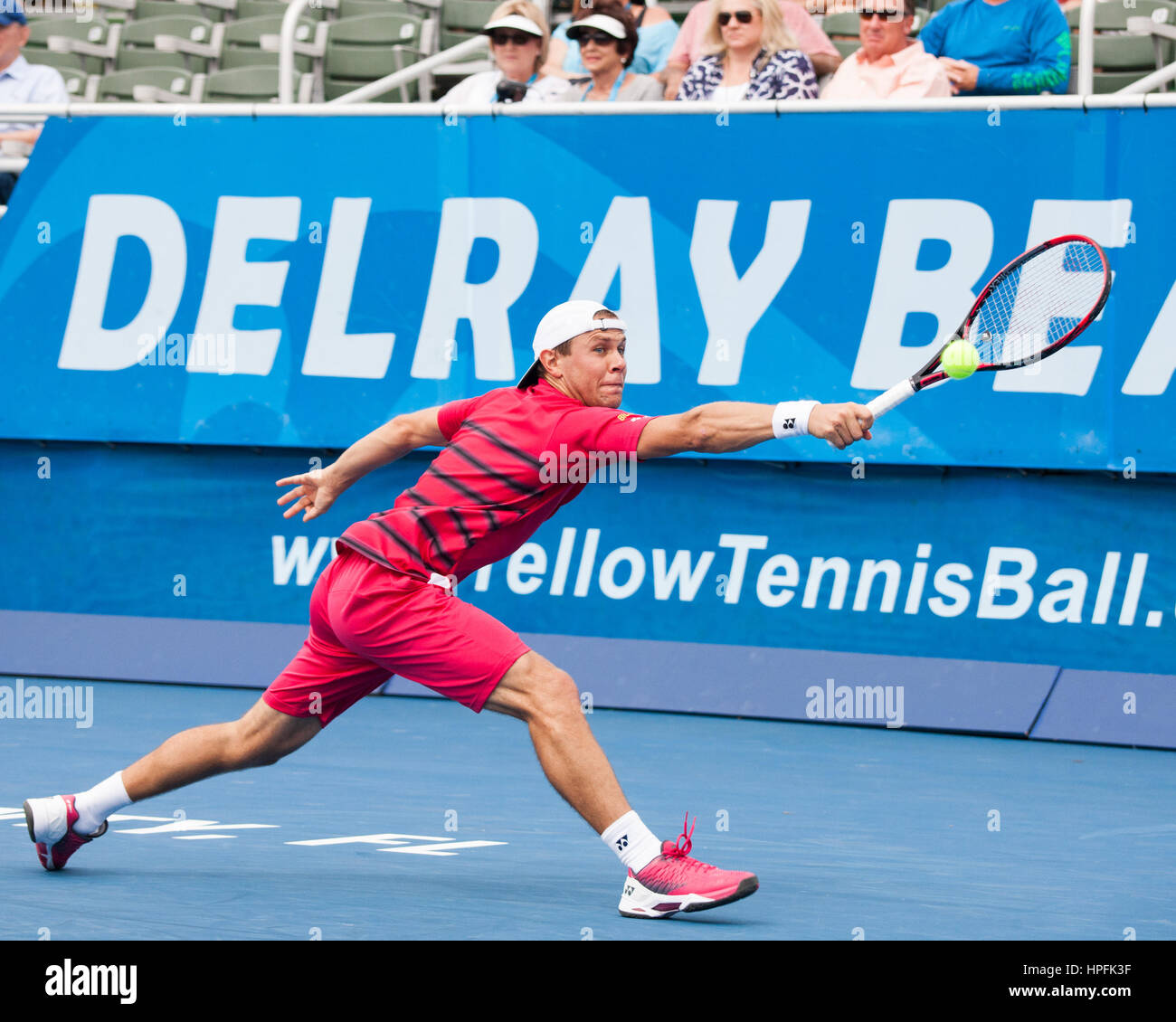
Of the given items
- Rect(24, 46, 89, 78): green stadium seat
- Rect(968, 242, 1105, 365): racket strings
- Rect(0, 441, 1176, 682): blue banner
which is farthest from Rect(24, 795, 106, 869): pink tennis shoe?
Rect(24, 46, 89, 78): green stadium seat

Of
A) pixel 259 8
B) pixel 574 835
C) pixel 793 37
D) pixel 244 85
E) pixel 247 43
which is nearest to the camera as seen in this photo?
pixel 574 835

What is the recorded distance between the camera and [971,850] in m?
6.34

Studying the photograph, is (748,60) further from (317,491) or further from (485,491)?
(485,491)

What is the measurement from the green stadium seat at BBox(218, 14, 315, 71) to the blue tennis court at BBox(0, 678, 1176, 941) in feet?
18.9

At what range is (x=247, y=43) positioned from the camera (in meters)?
13.8

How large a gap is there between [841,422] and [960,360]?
1.70 ft

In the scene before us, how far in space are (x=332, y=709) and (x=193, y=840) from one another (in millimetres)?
965

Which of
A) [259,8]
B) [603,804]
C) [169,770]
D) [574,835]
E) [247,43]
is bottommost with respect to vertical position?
[574,835]

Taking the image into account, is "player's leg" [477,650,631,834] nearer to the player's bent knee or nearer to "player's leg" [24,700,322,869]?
the player's bent knee

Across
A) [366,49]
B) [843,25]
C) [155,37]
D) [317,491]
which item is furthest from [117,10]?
[317,491]

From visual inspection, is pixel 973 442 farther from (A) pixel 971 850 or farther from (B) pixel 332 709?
(B) pixel 332 709

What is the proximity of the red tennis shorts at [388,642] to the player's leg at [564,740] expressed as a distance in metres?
0.07

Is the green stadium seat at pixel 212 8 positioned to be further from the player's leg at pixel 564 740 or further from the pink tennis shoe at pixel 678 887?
the pink tennis shoe at pixel 678 887
